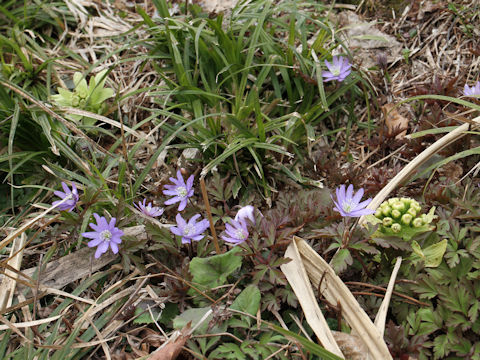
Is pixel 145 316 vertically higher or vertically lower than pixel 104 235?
lower

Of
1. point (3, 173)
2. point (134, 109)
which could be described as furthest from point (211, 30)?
point (3, 173)

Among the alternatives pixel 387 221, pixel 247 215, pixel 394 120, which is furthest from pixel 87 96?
pixel 387 221

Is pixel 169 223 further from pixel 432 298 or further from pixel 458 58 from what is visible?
pixel 458 58

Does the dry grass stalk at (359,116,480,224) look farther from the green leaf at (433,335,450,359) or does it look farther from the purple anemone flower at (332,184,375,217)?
the green leaf at (433,335,450,359)

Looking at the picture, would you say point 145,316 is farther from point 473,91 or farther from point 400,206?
point 473,91

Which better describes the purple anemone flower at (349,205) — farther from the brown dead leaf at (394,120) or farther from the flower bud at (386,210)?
the brown dead leaf at (394,120)

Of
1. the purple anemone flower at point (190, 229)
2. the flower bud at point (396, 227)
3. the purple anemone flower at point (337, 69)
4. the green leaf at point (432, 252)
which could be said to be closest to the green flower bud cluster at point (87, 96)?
the purple anemone flower at point (190, 229)

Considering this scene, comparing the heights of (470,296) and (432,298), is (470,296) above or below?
above
